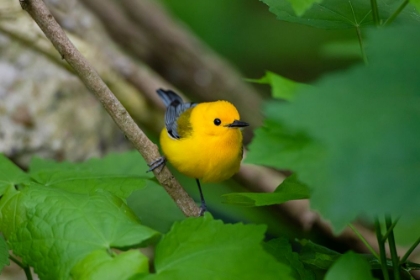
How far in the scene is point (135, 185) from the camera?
160 centimetres

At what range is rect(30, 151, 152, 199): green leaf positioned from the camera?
1.61 meters

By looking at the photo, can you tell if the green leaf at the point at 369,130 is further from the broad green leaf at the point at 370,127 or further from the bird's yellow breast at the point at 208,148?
the bird's yellow breast at the point at 208,148

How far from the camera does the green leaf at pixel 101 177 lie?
1612 millimetres

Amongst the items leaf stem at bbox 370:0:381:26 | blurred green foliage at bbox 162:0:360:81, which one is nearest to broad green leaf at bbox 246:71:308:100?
leaf stem at bbox 370:0:381:26

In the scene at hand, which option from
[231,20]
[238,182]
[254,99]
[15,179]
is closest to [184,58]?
[254,99]

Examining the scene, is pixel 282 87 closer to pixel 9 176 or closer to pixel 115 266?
pixel 115 266

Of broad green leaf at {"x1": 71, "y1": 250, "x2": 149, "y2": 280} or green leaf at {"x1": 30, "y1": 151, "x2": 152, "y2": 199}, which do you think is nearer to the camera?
broad green leaf at {"x1": 71, "y1": 250, "x2": 149, "y2": 280}

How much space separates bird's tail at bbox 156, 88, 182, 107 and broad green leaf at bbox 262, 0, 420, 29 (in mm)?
1836

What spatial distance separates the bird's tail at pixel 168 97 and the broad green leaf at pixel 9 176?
1.54 m

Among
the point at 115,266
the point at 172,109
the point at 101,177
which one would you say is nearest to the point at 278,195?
the point at 115,266

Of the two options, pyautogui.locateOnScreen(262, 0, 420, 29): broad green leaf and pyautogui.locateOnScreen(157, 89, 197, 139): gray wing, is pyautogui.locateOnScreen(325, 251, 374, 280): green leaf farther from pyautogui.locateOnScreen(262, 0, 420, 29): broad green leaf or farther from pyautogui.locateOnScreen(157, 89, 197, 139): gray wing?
A: pyautogui.locateOnScreen(157, 89, 197, 139): gray wing

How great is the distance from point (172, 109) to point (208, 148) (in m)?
0.59

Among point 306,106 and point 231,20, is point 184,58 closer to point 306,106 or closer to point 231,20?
point 231,20

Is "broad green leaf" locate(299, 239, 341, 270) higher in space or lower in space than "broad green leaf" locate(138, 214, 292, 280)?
lower
